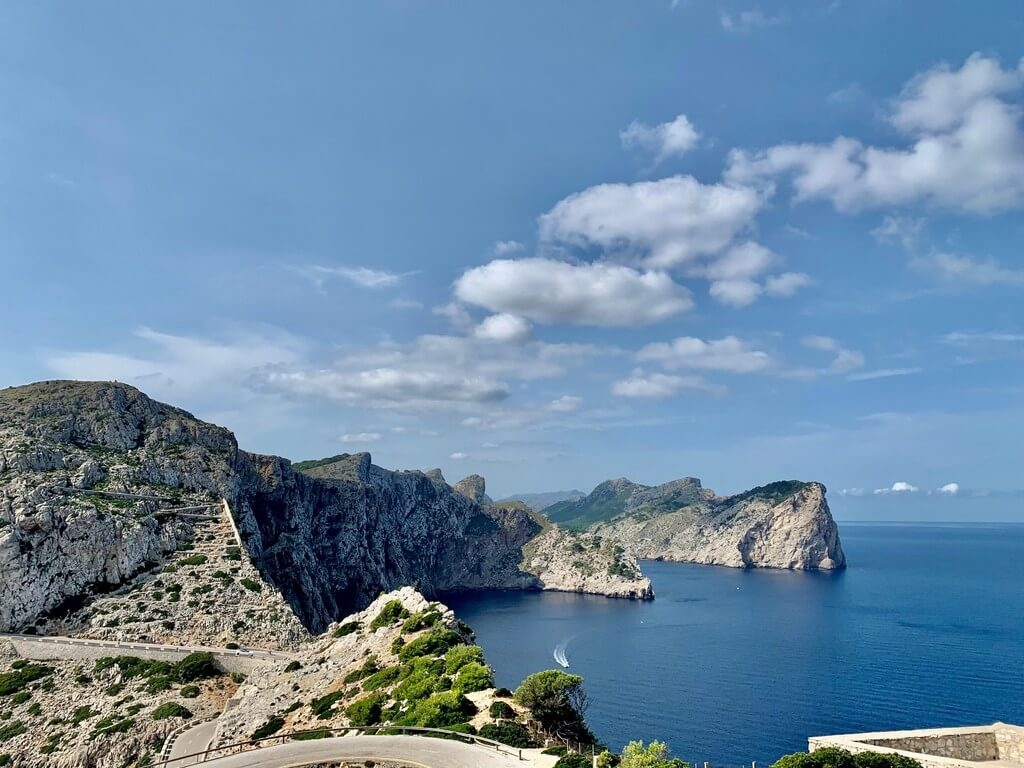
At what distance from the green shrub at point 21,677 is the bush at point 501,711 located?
5038cm

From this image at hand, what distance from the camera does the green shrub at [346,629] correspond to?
221 ft

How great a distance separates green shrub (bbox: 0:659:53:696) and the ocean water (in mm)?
63089

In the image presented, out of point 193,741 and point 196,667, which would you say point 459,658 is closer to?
point 193,741

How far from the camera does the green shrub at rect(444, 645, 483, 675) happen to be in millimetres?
46906

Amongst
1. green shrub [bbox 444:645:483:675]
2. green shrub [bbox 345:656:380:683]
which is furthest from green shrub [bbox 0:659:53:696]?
green shrub [bbox 444:645:483:675]

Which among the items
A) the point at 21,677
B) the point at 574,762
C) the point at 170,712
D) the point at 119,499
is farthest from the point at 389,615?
the point at 119,499

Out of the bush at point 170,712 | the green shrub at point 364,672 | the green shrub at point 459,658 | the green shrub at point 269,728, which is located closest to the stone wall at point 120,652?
the bush at point 170,712

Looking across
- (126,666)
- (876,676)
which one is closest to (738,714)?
(876,676)

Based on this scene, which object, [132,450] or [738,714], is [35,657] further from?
[738,714]

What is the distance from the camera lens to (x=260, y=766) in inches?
1423

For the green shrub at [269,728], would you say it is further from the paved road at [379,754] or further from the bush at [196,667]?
the bush at [196,667]

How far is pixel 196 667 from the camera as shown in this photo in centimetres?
6256

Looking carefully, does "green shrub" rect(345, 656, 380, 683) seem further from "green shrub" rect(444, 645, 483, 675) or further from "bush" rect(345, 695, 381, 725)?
"green shrub" rect(444, 645, 483, 675)

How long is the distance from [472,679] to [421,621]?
18.2 m
